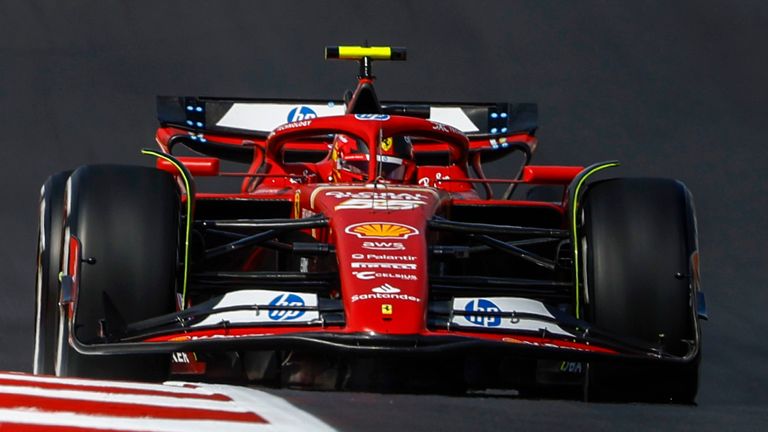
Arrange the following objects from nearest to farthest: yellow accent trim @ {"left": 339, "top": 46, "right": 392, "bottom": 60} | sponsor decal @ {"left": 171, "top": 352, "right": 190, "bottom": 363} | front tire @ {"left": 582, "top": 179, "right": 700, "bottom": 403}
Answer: front tire @ {"left": 582, "top": 179, "right": 700, "bottom": 403} < sponsor decal @ {"left": 171, "top": 352, "right": 190, "bottom": 363} < yellow accent trim @ {"left": 339, "top": 46, "right": 392, "bottom": 60}

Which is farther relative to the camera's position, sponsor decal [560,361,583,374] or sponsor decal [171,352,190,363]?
sponsor decal [560,361,583,374]

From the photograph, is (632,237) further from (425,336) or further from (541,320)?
(425,336)

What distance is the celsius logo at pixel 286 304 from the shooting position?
5180mm

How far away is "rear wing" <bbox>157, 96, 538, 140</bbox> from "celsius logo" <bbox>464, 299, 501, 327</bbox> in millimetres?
3951

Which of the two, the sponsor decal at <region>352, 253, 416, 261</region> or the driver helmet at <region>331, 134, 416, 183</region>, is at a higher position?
the driver helmet at <region>331, 134, 416, 183</region>

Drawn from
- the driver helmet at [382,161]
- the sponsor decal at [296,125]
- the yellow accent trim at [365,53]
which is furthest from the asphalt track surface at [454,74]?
the driver helmet at [382,161]

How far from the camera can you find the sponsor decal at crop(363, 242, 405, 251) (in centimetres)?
552

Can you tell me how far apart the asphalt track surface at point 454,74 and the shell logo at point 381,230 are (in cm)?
490

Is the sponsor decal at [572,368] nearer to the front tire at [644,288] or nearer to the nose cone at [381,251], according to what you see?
the front tire at [644,288]

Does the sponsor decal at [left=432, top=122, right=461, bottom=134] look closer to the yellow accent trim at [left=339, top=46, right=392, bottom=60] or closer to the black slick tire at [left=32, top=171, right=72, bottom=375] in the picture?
the yellow accent trim at [left=339, top=46, right=392, bottom=60]

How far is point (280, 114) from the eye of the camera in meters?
9.57

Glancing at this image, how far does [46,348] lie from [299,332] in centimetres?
141

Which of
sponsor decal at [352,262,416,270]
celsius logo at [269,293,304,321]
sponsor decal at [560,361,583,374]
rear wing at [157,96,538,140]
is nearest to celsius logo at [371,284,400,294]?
sponsor decal at [352,262,416,270]

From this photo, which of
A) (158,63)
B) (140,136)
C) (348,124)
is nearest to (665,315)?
(348,124)
